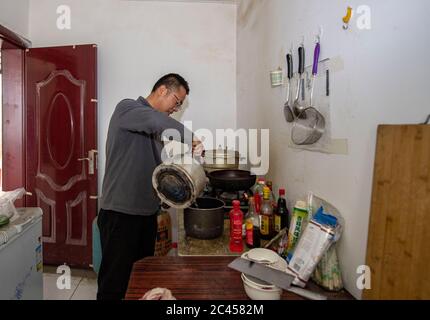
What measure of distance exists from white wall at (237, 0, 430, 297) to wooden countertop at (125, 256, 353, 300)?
0.29m

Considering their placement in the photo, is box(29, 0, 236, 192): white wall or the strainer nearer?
the strainer

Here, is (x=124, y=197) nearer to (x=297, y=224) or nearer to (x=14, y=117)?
(x=297, y=224)

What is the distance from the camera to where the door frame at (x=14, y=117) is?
7.84 feet

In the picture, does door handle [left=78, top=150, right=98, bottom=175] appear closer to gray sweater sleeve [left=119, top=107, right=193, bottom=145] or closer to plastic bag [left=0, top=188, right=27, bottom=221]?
plastic bag [left=0, top=188, right=27, bottom=221]

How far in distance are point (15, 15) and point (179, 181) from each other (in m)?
2.33

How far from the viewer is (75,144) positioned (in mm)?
2402

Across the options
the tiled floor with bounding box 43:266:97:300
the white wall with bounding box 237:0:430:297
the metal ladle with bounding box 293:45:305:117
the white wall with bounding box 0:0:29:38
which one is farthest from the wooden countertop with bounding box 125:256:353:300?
the white wall with bounding box 0:0:29:38

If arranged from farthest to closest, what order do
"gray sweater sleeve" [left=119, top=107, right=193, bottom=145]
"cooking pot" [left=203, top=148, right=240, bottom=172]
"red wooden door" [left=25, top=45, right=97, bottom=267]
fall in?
"red wooden door" [left=25, top=45, right=97, bottom=267] → "cooking pot" [left=203, top=148, right=240, bottom=172] → "gray sweater sleeve" [left=119, top=107, right=193, bottom=145]

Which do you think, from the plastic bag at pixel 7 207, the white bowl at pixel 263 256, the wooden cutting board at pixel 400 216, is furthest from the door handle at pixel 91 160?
the wooden cutting board at pixel 400 216

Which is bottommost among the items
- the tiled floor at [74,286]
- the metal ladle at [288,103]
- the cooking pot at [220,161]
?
the tiled floor at [74,286]

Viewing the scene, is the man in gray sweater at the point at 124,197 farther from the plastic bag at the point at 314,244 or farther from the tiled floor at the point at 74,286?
the tiled floor at the point at 74,286

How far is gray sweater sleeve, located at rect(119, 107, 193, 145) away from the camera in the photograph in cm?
124

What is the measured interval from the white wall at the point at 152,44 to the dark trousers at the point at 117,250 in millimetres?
1290

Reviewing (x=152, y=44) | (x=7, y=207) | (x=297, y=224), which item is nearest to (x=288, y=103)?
(x=297, y=224)
